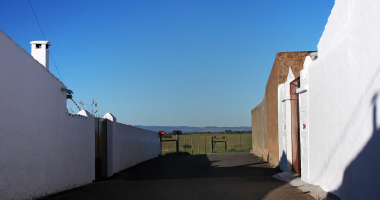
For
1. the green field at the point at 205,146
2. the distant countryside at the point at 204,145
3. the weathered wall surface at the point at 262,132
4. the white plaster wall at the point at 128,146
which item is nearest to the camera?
the white plaster wall at the point at 128,146

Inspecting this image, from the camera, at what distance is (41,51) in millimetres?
10039

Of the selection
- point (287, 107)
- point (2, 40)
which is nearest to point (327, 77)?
point (287, 107)

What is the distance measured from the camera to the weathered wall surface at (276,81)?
1223 cm

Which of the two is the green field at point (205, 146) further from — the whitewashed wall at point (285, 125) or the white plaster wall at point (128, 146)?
the whitewashed wall at point (285, 125)

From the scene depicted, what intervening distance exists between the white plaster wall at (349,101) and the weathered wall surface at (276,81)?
5.17m

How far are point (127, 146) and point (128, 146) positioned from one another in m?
0.21

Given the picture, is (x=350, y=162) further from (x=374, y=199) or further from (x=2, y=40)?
(x=2, y=40)

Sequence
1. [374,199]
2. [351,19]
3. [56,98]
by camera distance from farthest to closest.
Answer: [56,98], [351,19], [374,199]

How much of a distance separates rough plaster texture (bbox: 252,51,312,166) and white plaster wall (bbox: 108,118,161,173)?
6190mm

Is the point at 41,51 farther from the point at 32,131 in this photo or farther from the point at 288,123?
the point at 288,123

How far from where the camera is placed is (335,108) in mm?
5832

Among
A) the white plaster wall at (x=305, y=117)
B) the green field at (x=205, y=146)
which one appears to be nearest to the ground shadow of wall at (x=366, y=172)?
the white plaster wall at (x=305, y=117)

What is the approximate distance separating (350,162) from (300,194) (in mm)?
1873

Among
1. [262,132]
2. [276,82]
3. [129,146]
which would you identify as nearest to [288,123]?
[276,82]
